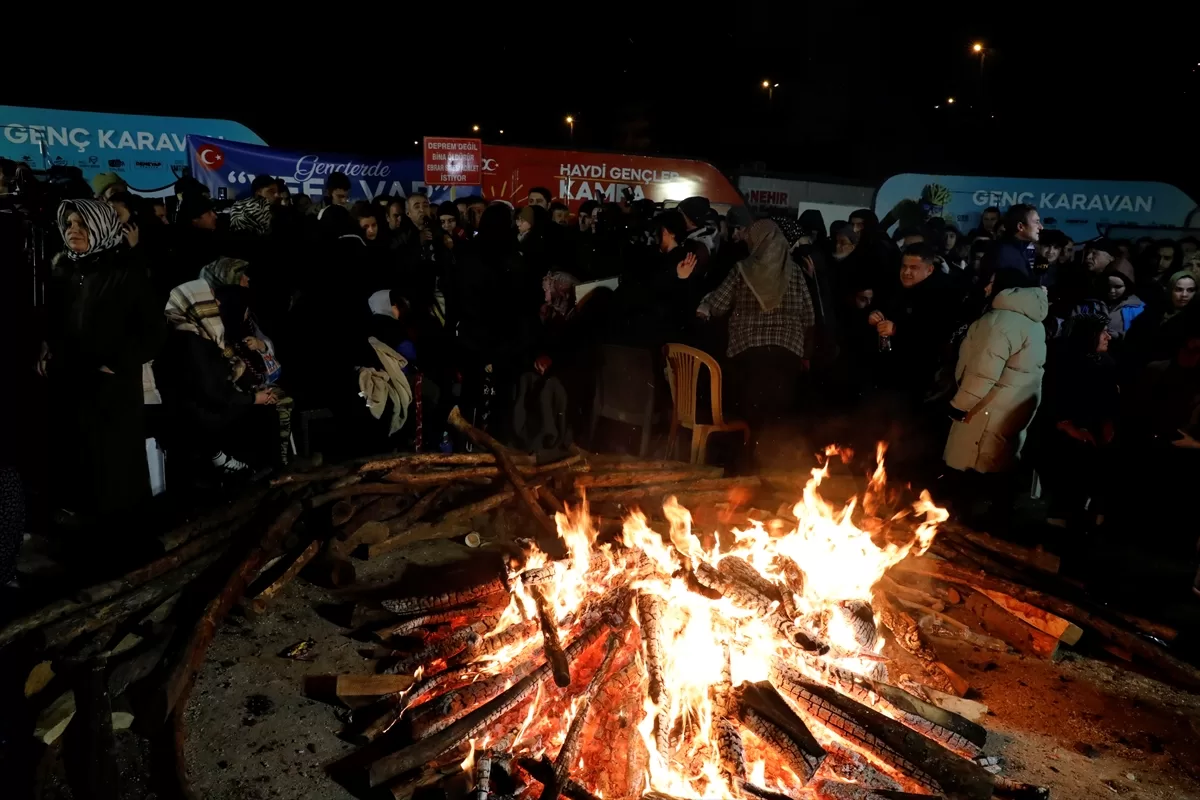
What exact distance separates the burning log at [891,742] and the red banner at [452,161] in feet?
45.7

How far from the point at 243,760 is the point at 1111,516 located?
7.10m

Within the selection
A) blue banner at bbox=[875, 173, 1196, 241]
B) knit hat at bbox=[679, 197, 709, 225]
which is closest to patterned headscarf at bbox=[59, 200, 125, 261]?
knit hat at bbox=[679, 197, 709, 225]

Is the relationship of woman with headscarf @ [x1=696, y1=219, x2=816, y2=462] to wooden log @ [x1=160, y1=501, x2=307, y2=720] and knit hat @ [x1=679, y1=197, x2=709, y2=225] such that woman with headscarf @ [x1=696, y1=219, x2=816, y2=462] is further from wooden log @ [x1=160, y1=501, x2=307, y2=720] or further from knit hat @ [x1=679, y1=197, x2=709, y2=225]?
wooden log @ [x1=160, y1=501, x2=307, y2=720]

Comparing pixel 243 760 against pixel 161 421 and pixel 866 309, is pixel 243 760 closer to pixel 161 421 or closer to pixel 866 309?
pixel 161 421

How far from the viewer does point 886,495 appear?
6.02 metres

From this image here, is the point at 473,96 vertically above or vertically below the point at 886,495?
above

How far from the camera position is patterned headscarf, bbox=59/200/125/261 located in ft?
16.8

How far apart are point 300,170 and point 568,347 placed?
1006 cm

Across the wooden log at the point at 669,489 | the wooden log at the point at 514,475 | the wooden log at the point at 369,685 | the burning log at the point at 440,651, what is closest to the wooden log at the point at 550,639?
the burning log at the point at 440,651

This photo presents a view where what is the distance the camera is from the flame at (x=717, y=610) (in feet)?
11.7

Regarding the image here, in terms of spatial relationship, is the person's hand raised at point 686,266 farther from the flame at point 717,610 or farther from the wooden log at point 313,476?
the wooden log at point 313,476

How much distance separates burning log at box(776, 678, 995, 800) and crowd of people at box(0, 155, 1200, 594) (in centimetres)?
323

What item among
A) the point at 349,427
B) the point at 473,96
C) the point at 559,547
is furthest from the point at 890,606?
the point at 473,96

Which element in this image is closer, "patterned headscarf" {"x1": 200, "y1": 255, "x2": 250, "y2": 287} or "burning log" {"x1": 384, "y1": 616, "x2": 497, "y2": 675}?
"burning log" {"x1": 384, "y1": 616, "x2": 497, "y2": 675}
